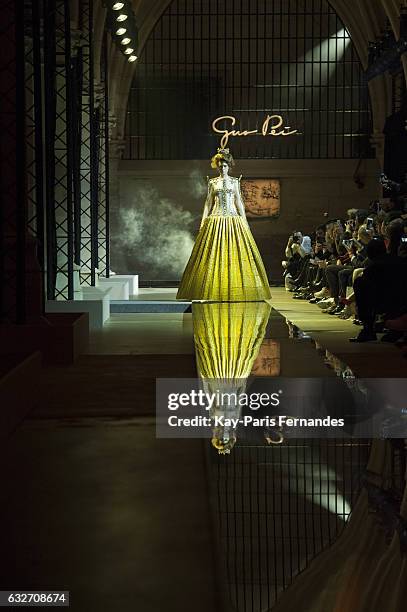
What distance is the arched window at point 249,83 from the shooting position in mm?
27188

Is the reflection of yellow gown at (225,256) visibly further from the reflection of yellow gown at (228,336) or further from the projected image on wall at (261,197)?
the projected image on wall at (261,197)

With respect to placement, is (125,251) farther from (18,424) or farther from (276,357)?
(18,424)

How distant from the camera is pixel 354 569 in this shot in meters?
2.73

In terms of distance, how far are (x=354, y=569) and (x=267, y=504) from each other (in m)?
0.66

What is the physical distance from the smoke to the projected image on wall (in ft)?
4.90

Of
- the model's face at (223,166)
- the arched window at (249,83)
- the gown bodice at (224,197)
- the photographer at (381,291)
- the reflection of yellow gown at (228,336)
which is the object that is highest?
the arched window at (249,83)

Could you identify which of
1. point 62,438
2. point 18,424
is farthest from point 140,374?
point 62,438

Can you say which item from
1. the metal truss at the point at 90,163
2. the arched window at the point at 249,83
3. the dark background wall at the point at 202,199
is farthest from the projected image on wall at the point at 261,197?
the metal truss at the point at 90,163

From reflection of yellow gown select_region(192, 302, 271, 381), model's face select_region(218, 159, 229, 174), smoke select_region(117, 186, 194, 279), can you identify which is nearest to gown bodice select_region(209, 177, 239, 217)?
model's face select_region(218, 159, 229, 174)

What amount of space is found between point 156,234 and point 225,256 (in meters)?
13.0

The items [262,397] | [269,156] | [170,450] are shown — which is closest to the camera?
[170,450]

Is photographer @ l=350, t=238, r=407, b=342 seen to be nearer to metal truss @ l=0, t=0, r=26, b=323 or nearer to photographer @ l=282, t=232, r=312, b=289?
metal truss @ l=0, t=0, r=26, b=323

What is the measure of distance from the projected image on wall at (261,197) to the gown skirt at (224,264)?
12123 mm

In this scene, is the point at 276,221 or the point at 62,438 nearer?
the point at 62,438
